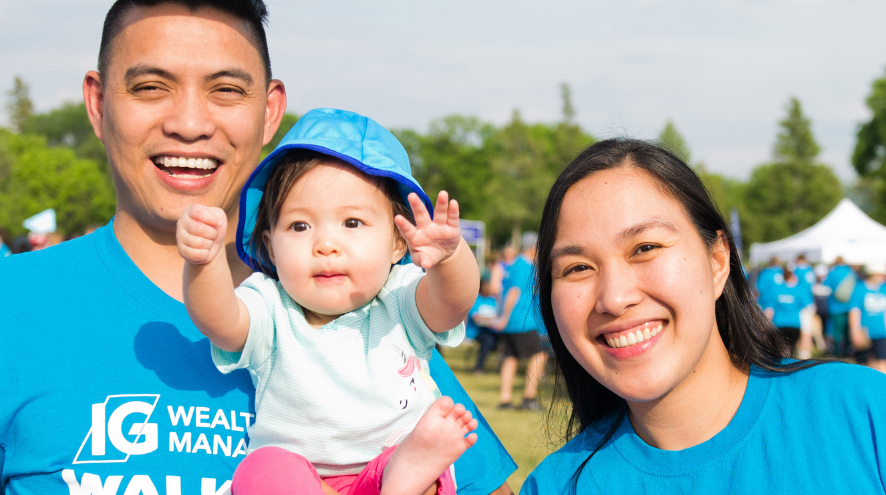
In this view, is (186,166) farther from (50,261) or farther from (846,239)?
(846,239)

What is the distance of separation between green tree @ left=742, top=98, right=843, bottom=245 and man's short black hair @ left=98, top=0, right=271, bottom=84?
201 ft

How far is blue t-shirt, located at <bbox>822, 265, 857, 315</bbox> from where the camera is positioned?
488 inches

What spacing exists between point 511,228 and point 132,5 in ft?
225

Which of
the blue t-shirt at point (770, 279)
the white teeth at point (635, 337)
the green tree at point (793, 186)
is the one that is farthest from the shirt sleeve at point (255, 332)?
the green tree at point (793, 186)

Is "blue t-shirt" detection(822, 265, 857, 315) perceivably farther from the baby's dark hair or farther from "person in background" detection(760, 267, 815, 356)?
the baby's dark hair

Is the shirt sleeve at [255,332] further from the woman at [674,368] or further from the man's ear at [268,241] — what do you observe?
the woman at [674,368]

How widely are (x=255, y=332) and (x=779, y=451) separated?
149 cm

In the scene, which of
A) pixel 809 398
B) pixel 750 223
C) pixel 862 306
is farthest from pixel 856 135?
pixel 809 398

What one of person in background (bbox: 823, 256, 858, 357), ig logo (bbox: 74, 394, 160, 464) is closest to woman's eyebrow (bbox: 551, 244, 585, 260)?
ig logo (bbox: 74, 394, 160, 464)

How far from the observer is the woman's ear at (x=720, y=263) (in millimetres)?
2217

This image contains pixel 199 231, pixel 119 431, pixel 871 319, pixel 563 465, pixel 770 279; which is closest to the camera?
pixel 199 231

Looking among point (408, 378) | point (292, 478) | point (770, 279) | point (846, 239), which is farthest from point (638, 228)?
point (846, 239)

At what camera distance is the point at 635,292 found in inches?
77.6

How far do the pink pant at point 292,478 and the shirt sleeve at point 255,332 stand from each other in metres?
0.24
